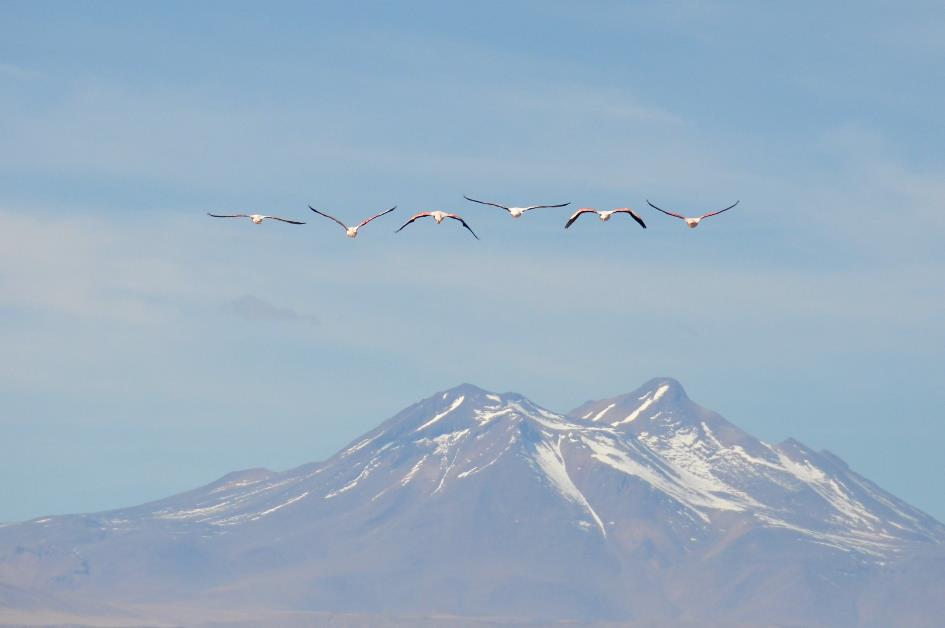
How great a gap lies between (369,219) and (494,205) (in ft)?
28.5

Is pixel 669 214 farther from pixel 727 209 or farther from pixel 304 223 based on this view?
pixel 304 223

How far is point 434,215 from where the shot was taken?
109 meters

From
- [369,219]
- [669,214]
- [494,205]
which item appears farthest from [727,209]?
[369,219]

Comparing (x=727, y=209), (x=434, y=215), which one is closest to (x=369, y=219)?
(x=434, y=215)

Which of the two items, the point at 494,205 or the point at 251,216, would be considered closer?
the point at 494,205

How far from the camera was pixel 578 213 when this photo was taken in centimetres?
10700

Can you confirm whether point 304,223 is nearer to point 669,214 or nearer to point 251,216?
point 251,216

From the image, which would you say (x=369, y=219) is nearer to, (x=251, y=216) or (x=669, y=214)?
(x=251, y=216)

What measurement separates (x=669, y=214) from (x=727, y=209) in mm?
3258

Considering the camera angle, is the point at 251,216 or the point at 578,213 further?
the point at 251,216

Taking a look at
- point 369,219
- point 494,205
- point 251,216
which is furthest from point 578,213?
point 251,216

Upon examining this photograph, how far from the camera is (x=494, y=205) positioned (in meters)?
106

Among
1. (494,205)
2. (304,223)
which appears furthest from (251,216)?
(494,205)

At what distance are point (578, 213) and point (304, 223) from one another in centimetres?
1511
